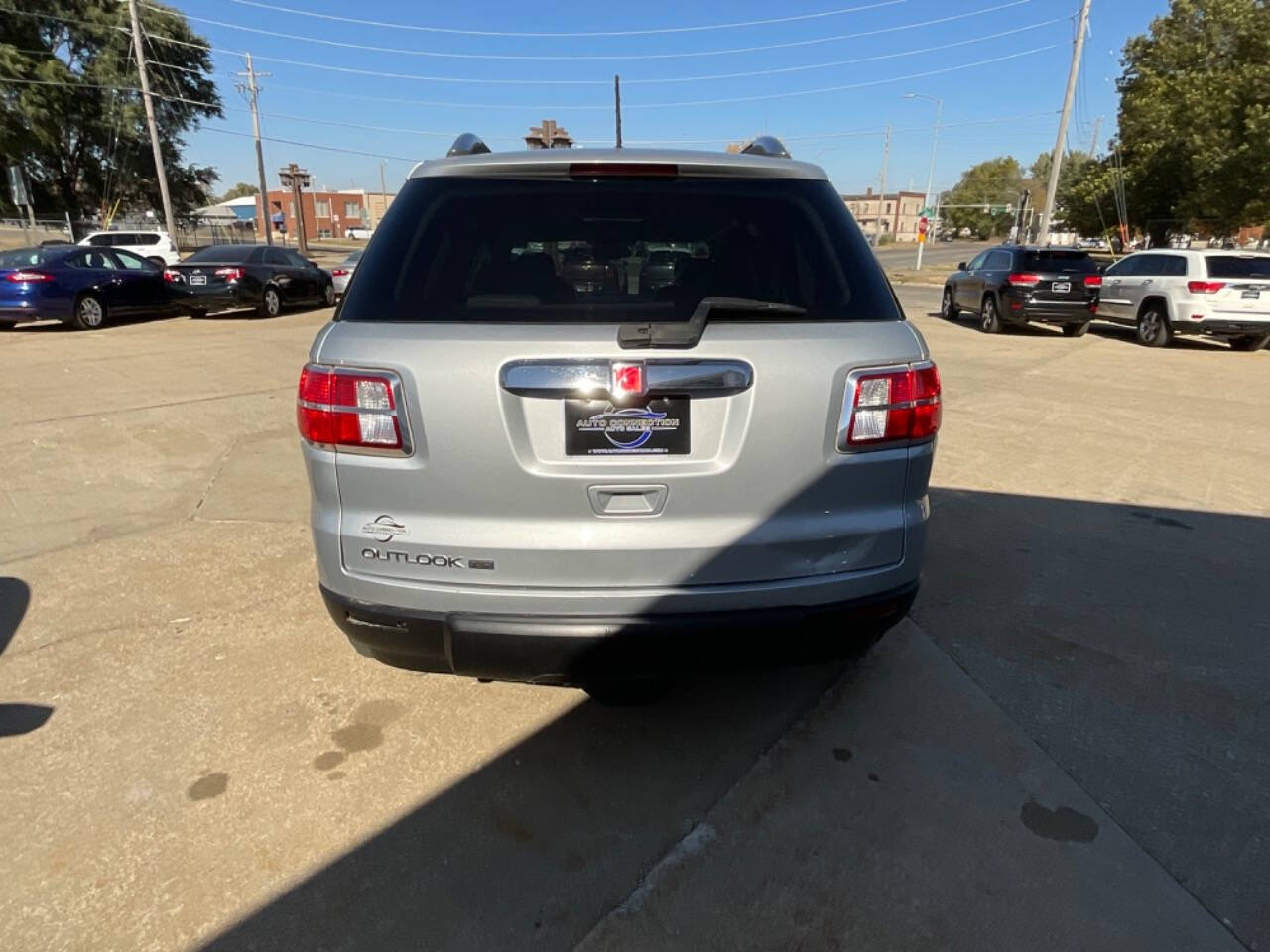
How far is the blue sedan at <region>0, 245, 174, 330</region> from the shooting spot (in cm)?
1299

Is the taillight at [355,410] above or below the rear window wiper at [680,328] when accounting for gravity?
below

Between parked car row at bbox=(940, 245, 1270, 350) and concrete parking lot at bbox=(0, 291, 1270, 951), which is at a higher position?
parked car row at bbox=(940, 245, 1270, 350)

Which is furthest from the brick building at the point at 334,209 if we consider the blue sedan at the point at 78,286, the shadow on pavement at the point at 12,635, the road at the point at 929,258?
the shadow on pavement at the point at 12,635

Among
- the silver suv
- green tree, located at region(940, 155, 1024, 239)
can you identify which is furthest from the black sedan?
green tree, located at region(940, 155, 1024, 239)

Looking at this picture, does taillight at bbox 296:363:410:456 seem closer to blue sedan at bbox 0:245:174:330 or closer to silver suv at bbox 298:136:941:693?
silver suv at bbox 298:136:941:693

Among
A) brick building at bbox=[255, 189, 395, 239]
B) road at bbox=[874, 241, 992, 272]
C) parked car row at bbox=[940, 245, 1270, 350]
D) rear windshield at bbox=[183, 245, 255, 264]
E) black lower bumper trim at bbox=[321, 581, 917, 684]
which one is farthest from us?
brick building at bbox=[255, 189, 395, 239]

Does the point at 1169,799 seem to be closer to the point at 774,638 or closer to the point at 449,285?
the point at 774,638

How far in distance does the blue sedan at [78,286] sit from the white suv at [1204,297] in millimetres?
18372

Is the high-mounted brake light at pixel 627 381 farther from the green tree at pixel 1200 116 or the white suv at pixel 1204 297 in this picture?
the green tree at pixel 1200 116

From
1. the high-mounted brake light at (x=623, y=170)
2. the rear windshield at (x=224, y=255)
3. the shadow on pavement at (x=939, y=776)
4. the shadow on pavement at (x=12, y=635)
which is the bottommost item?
the shadow on pavement at (x=939, y=776)

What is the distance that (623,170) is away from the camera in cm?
252

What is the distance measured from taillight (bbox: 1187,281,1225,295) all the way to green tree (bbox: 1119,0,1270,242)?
659 inches

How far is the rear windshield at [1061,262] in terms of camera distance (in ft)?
→ 47.9

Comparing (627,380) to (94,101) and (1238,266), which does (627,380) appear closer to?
(1238,266)
